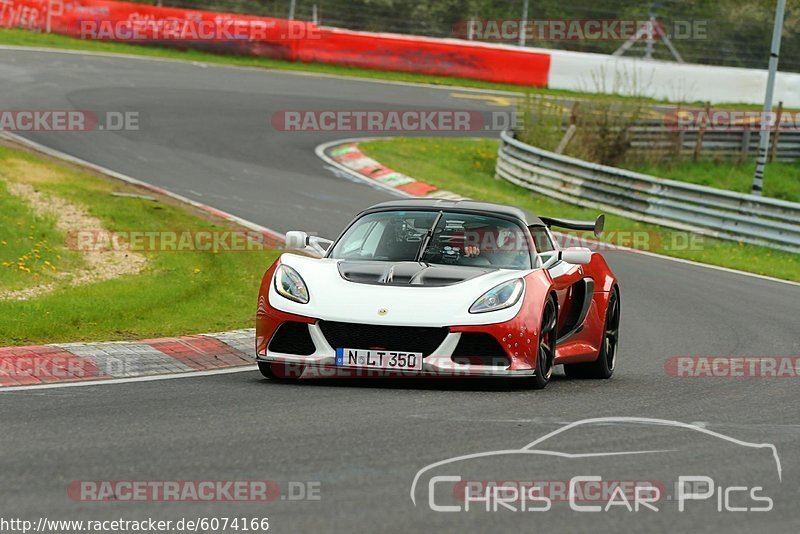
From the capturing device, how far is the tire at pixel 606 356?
32.8 ft

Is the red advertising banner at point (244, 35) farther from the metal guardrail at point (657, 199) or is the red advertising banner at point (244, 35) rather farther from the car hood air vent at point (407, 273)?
the car hood air vent at point (407, 273)

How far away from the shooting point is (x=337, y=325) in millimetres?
8234

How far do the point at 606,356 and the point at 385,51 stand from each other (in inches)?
1146

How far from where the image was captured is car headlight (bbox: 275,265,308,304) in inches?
336

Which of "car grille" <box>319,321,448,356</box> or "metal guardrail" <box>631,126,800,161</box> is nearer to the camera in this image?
"car grille" <box>319,321,448,356</box>

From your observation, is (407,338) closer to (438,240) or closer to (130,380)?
(438,240)

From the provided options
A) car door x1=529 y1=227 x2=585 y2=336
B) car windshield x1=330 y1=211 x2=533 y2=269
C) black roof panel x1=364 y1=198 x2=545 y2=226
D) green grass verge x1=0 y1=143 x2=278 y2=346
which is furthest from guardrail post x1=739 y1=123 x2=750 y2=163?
→ car windshield x1=330 y1=211 x2=533 y2=269

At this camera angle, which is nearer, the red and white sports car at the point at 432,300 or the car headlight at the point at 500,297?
the red and white sports car at the point at 432,300

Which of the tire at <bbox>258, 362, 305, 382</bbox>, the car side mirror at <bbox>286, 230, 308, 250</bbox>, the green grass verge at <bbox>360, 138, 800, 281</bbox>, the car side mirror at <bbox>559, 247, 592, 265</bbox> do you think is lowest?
the green grass verge at <bbox>360, 138, 800, 281</bbox>

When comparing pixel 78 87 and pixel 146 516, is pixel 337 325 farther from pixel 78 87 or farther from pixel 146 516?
pixel 78 87

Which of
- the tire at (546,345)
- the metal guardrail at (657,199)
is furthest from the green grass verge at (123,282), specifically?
the metal guardrail at (657,199)

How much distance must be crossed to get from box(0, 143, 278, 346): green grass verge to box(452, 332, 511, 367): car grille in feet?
10.9

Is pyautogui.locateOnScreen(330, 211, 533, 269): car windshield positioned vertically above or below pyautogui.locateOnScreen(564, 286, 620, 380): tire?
above

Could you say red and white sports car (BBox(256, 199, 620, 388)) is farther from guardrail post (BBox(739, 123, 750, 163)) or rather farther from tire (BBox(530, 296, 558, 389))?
guardrail post (BBox(739, 123, 750, 163))
